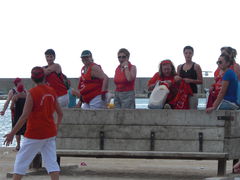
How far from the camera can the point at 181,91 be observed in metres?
12.2

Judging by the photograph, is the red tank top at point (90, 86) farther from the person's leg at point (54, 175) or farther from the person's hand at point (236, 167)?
the person's leg at point (54, 175)

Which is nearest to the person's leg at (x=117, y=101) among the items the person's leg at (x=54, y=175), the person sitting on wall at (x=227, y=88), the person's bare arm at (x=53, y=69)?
the person's bare arm at (x=53, y=69)

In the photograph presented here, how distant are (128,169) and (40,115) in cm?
414

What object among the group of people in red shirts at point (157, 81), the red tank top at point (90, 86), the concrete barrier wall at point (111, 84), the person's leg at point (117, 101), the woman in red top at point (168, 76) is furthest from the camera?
the concrete barrier wall at point (111, 84)

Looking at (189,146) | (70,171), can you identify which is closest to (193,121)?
(189,146)

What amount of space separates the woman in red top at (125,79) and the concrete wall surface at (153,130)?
0.64 meters

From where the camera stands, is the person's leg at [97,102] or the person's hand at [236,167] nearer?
the person's hand at [236,167]

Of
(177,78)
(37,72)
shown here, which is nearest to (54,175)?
(37,72)

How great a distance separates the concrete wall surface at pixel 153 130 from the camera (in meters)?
11.9

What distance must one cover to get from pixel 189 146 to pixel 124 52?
73.5 inches

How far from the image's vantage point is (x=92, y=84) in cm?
1284

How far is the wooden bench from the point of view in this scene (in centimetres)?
1194

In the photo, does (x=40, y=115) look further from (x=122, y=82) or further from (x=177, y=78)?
(x=122, y=82)

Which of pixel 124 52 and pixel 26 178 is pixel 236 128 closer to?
pixel 124 52
